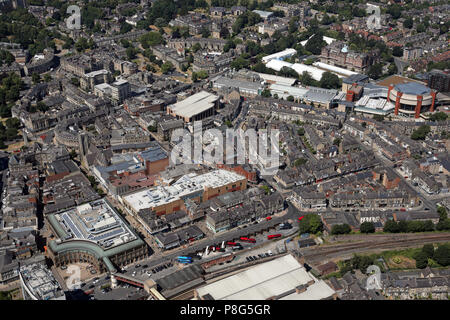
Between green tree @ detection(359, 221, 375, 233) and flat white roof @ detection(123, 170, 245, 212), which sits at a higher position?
flat white roof @ detection(123, 170, 245, 212)

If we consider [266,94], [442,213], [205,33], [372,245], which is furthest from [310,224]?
[205,33]

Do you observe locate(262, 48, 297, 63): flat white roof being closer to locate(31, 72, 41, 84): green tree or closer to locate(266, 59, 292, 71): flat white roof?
locate(266, 59, 292, 71): flat white roof

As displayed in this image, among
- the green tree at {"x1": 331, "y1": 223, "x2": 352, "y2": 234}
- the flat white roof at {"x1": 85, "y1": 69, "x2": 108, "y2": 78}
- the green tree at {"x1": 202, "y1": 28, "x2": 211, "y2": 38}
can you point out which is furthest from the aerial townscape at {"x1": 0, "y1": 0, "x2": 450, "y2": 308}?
the green tree at {"x1": 202, "y1": 28, "x2": 211, "y2": 38}

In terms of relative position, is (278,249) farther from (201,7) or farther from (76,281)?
(201,7)

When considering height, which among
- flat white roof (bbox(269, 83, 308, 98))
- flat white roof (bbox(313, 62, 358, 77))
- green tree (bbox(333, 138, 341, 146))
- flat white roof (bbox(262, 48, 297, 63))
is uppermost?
flat white roof (bbox(262, 48, 297, 63))

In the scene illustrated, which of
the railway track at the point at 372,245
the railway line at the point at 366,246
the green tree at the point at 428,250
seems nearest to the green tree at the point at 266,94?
the railway line at the point at 366,246

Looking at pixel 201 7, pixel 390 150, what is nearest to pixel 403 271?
pixel 390 150

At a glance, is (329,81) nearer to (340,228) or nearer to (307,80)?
(307,80)
